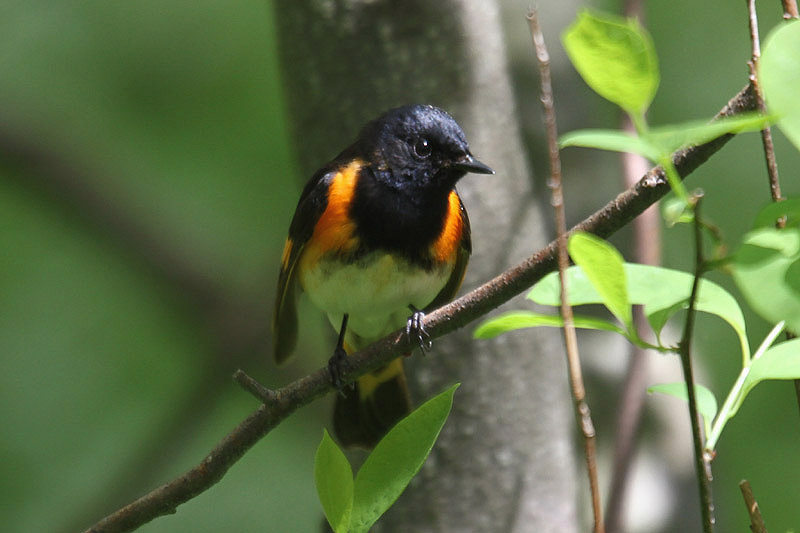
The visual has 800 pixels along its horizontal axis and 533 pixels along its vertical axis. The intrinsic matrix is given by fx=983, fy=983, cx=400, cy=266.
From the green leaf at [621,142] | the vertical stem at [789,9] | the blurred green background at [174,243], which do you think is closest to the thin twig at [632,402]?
the vertical stem at [789,9]

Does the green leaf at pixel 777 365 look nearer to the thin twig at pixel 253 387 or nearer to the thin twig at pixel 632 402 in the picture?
the thin twig at pixel 253 387

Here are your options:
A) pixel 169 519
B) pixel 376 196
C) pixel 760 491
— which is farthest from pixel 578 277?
pixel 169 519

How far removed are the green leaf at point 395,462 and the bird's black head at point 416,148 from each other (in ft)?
4.75

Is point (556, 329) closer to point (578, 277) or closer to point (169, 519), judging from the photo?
point (578, 277)

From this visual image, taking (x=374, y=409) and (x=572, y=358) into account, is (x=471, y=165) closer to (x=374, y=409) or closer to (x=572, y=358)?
(x=374, y=409)

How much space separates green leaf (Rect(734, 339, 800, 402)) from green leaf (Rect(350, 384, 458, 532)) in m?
0.32

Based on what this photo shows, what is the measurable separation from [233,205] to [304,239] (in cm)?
270

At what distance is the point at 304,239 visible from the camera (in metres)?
2.61

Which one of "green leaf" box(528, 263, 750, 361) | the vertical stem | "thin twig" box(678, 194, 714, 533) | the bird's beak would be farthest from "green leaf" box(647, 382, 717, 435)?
the bird's beak

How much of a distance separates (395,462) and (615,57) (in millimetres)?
513

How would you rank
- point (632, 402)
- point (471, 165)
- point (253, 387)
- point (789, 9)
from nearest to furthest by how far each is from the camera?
point (789, 9) → point (253, 387) → point (471, 165) → point (632, 402)

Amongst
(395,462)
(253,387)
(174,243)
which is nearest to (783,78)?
(395,462)

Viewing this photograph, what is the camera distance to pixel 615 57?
2.41ft

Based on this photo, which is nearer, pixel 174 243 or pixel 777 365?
pixel 777 365
